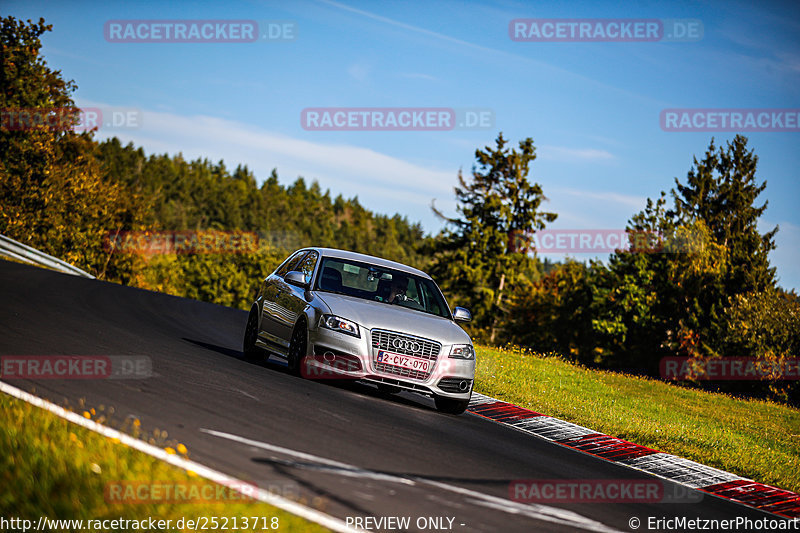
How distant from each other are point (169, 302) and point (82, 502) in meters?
19.8

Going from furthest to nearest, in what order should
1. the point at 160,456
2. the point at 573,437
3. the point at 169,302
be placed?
1. the point at 169,302
2. the point at 573,437
3. the point at 160,456

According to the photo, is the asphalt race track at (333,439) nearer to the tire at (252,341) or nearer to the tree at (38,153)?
the tire at (252,341)

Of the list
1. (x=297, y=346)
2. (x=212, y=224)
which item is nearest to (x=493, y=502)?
(x=297, y=346)

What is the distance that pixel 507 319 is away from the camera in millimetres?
67250

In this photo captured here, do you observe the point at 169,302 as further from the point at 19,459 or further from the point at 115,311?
Result: the point at 19,459

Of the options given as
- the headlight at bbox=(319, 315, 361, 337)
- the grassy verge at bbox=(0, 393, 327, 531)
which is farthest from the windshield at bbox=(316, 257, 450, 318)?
the grassy verge at bbox=(0, 393, 327, 531)

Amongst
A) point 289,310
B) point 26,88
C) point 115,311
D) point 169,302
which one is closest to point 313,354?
point 289,310

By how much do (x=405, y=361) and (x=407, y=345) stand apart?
0.20 metres

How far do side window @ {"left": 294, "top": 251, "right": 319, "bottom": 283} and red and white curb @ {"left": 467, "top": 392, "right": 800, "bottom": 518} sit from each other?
3083mm

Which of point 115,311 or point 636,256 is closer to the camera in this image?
point 115,311

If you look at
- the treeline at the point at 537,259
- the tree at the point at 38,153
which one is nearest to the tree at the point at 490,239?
the treeline at the point at 537,259

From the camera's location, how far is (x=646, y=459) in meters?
10.4

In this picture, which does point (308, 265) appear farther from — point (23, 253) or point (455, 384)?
point (23, 253)

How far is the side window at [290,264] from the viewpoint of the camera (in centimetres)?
1318
